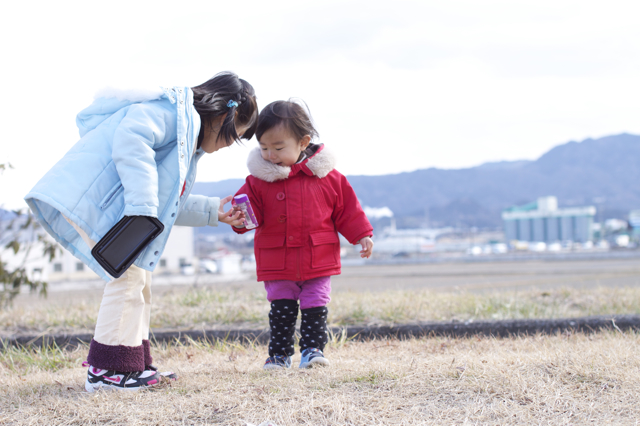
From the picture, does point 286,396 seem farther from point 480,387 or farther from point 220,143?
point 220,143

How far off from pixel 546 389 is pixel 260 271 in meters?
1.51

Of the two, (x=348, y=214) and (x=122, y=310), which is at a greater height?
(x=348, y=214)

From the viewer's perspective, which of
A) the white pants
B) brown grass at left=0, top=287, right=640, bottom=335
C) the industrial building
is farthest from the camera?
the industrial building

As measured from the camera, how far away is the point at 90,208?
2.17 meters

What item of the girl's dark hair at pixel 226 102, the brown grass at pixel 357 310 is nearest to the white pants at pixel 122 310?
the girl's dark hair at pixel 226 102

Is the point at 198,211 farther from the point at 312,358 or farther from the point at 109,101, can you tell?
the point at 312,358

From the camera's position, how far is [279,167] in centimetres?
286

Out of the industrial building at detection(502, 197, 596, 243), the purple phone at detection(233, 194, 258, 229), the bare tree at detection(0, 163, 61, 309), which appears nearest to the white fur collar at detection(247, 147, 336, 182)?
the purple phone at detection(233, 194, 258, 229)

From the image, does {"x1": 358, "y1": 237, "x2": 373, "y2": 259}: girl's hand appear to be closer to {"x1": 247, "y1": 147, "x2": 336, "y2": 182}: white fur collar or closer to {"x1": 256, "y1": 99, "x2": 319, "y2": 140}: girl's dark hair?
{"x1": 247, "y1": 147, "x2": 336, "y2": 182}: white fur collar

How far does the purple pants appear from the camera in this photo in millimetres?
2869

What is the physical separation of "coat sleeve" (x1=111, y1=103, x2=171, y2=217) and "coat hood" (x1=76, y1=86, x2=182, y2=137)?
0.12m

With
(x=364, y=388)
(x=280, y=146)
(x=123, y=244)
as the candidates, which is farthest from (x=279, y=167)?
(x=364, y=388)

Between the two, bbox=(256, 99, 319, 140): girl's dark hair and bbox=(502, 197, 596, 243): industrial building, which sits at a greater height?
bbox=(256, 99, 319, 140): girl's dark hair

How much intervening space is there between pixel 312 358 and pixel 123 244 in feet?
3.67
